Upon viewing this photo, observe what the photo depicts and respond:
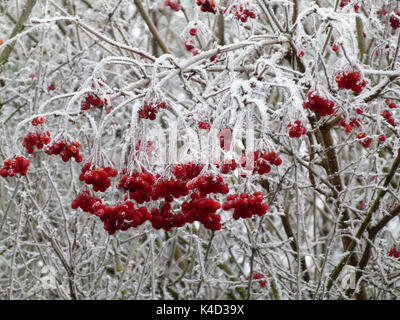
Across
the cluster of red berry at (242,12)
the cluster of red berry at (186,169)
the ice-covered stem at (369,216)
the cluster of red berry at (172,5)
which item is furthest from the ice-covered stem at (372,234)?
the cluster of red berry at (172,5)

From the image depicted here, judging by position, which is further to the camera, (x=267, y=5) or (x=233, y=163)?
(x=267, y=5)

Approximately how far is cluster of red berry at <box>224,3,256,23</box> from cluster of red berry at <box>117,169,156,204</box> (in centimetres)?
148

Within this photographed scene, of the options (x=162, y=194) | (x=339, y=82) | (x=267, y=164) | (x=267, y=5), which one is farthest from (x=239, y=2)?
(x=162, y=194)

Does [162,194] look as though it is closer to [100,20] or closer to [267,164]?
[267,164]

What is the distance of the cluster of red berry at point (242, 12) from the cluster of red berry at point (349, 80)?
1.00 metres

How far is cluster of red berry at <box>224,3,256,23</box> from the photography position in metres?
2.84

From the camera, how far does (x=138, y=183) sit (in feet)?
5.88

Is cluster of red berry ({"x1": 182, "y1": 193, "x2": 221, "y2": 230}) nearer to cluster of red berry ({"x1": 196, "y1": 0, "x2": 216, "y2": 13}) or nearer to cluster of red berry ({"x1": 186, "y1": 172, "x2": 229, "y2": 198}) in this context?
cluster of red berry ({"x1": 186, "y1": 172, "x2": 229, "y2": 198})

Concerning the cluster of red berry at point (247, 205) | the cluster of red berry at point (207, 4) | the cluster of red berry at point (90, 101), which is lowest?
the cluster of red berry at point (247, 205)

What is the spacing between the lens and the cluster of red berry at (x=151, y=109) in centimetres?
178

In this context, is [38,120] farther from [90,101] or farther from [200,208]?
[200,208]

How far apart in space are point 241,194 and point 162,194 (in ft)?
1.08

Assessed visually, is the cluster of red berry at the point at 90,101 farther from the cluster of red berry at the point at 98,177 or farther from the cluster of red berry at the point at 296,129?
the cluster of red berry at the point at 296,129

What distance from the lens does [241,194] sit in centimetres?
180
